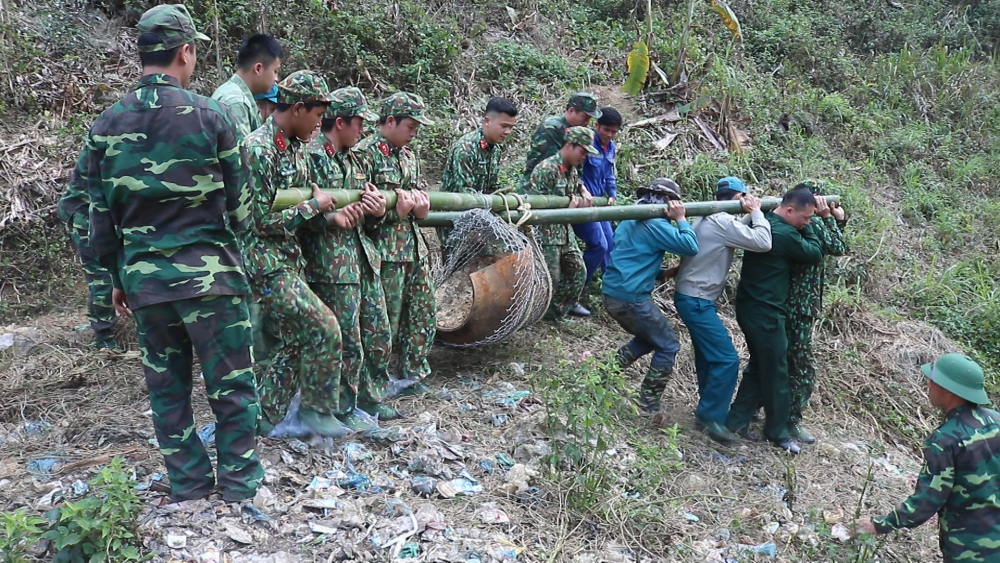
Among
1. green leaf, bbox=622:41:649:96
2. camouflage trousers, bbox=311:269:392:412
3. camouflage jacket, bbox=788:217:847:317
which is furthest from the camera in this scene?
green leaf, bbox=622:41:649:96

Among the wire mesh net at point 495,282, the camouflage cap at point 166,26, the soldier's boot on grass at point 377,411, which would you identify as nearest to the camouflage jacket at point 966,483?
the wire mesh net at point 495,282

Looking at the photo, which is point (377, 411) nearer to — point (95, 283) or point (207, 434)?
point (207, 434)

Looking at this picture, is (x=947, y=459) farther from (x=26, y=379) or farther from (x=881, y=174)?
(x=881, y=174)

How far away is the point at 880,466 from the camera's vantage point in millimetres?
5922

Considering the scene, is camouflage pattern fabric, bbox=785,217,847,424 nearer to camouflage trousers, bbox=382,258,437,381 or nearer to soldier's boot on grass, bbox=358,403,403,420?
camouflage trousers, bbox=382,258,437,381

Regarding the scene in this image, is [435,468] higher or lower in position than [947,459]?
lower

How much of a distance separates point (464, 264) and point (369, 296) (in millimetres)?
1328

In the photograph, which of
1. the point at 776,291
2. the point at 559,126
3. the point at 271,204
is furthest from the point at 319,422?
the point at 559,126

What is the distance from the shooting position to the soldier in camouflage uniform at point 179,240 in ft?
10.3

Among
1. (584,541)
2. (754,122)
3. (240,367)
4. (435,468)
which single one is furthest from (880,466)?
(754,122)

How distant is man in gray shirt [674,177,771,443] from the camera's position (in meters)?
5.52

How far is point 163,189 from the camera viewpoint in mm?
3139

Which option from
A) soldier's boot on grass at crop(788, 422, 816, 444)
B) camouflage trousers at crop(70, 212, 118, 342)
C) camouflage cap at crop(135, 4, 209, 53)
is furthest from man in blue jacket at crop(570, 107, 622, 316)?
camouflage cap at crop(135, 4, 209, 53)

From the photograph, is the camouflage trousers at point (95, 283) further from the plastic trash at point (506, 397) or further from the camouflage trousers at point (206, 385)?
the plastic trash at point (506, 397)
